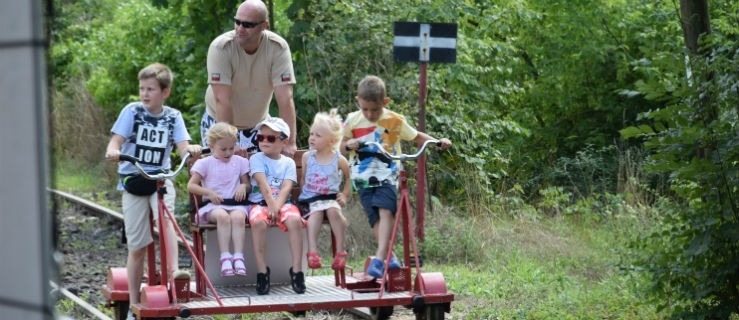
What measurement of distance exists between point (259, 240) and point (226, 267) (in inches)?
11.5

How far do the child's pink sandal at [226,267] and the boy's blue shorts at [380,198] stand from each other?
40.2 inches

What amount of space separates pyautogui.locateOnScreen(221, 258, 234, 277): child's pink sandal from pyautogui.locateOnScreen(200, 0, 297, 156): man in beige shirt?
0.88 metres

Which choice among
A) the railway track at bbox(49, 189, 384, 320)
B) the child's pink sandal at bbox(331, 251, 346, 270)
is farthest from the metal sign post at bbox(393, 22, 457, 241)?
the child's pink sandal at bbox(331, 251, 346, 270)

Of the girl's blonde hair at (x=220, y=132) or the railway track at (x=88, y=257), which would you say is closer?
the girl's blonde hair at (x=220, y=132)

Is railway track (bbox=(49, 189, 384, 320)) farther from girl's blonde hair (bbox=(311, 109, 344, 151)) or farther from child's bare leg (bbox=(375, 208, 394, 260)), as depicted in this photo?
girl's blonde hair (bbox=(311, 109, 344, 151))

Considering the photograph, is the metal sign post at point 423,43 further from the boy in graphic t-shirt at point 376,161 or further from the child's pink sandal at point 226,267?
the child's pink sandal at point 226,267

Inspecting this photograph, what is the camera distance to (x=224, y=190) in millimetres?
7484

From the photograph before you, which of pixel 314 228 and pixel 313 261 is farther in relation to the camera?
pixel 314 228

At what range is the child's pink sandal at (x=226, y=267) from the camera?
24.1ft

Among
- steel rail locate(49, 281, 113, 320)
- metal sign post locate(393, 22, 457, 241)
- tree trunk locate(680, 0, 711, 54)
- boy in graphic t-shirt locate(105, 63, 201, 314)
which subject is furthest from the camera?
metal sign post locate(393, 22, 457, 241)

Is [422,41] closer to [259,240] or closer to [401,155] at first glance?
[401,155]

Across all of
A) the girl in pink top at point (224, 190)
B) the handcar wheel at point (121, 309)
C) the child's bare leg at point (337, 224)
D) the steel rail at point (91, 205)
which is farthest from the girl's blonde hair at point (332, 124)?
the steel rail at point (91, 205)

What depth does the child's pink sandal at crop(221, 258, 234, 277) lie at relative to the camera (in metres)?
7.34

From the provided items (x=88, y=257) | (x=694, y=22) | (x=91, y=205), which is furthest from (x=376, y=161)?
(x=91, y=205)
